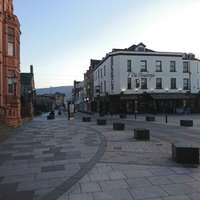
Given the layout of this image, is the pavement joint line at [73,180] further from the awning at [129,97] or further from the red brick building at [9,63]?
the awning at [129,97]

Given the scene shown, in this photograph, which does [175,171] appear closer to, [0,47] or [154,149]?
[154,149]

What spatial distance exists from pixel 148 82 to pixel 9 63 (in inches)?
1126

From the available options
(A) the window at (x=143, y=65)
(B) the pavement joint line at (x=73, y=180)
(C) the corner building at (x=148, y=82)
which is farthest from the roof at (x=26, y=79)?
(B) the pavement joint line at (x=73, y=180)

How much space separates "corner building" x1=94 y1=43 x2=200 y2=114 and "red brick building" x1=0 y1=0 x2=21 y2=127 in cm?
2397

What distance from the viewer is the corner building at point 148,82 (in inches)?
1785

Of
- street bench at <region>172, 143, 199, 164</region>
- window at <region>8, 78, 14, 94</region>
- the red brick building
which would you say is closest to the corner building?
window at <region>8, 78, 14, 94</region>

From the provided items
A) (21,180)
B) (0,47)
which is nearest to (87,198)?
(21,180)

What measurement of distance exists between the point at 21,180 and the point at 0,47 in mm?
16703

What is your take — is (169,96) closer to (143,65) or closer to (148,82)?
(148,82)

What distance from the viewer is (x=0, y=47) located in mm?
20938

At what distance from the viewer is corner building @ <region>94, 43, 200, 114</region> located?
45344mm

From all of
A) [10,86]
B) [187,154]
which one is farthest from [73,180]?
[10,86]

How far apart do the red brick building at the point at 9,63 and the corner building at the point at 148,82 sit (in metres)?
24.0

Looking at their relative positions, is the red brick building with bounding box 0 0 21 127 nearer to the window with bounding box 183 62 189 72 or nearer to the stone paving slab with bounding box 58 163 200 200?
the stone paving slab with bounding box 58 163 200 200
